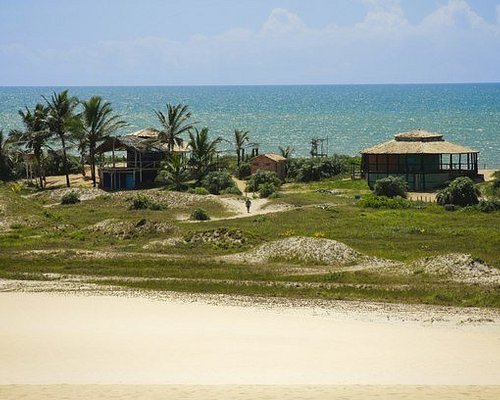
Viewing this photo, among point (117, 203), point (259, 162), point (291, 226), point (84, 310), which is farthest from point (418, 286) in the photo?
point (259, 162)

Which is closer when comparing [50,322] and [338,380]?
[338,380]

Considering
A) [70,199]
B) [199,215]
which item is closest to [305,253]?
[199,215]

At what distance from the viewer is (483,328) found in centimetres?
2581

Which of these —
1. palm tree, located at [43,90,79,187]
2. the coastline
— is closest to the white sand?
the coastline

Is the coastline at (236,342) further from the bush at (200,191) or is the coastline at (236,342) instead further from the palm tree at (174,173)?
the palm tree at (174,173)

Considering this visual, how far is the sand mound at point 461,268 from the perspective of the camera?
3331 centimetres

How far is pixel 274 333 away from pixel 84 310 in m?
6.26

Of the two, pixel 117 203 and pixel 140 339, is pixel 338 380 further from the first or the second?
pixel 117 203

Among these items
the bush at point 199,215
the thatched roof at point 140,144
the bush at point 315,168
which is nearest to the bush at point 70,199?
the thatched roof at point 140,144

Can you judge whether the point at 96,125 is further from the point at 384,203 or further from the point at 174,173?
the point at 384,203

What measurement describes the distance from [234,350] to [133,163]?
46573 mm

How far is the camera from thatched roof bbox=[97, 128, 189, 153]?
220 feet

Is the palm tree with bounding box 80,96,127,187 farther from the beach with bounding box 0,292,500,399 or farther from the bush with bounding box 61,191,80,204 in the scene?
the beach with bounding box 0,292,500,399

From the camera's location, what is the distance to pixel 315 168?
71125 mm
